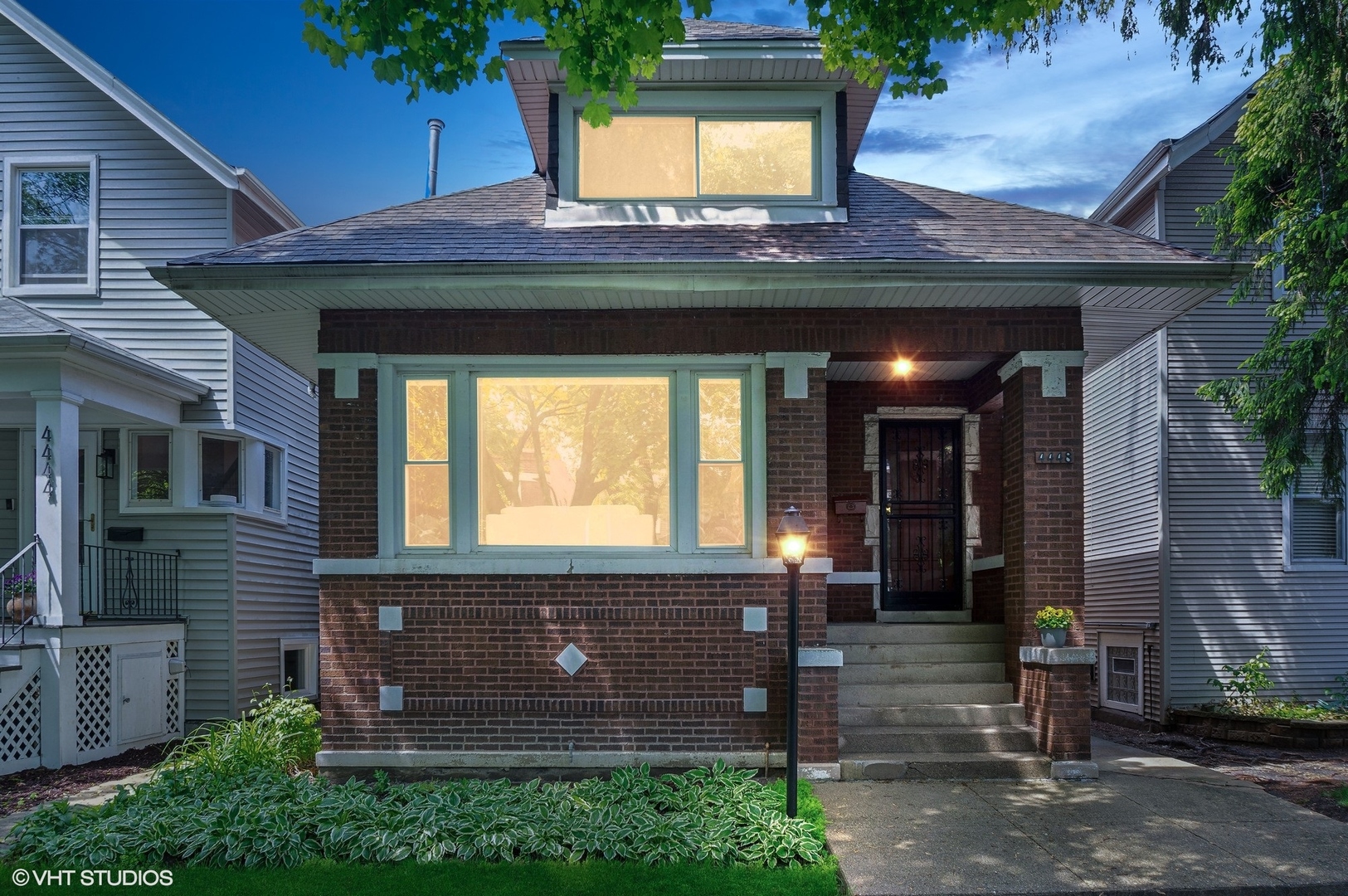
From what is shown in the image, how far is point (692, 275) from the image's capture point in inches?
328

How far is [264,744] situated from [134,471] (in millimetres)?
5411

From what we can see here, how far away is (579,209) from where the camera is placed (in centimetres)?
956

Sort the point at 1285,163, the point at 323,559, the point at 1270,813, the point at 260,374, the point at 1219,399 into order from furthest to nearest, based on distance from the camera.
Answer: the point at 260,374 < the point at 1219,399 < the point at 1285,163 < the point at 323,559 < the point at 1270,813

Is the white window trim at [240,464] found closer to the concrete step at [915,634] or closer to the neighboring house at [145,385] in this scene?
the neighboring house at [145,385]

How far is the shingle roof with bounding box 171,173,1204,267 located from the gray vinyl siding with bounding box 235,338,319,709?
4.70 meters

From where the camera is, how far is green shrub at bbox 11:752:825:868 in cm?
654

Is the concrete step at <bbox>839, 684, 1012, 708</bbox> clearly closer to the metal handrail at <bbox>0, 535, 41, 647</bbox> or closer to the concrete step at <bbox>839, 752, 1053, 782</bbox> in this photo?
the concrete step at <bbox>839, 752, 1053, 782</bbox>

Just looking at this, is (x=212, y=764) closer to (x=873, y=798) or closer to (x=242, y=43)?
(x=873, y=798)

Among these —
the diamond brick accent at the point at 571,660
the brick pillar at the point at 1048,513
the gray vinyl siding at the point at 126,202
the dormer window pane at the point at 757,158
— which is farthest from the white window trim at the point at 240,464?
the brick pillar at the point at 1048,513

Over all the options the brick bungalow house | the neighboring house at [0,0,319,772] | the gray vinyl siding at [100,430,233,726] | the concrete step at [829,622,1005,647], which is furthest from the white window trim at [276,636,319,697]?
the concrete step at [829,622,1005,647]

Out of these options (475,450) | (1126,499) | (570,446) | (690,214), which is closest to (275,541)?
(475,450)

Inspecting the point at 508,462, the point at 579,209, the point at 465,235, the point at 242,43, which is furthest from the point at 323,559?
the point at 242,43

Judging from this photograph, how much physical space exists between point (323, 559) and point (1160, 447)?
10031mm

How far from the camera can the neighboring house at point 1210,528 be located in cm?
1306
